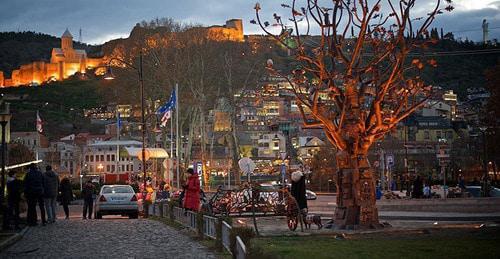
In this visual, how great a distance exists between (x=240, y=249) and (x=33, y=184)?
12815 mm

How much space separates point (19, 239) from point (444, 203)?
18227 millimetres

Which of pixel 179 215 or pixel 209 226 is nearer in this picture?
pixel 209 226

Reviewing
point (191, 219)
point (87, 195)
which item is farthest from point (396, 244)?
point (87, 195)

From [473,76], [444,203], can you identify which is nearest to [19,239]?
[444,203]

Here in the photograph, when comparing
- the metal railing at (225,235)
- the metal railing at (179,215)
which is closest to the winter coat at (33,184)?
the metal railing at (179,215)

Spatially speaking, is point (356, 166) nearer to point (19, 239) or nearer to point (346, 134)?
point (346, 134)

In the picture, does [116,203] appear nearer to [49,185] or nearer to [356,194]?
[49,185]

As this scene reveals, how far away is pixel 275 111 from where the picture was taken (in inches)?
7530

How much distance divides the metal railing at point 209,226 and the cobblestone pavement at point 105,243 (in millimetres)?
407

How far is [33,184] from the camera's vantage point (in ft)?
73.0

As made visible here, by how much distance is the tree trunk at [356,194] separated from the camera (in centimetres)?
2097

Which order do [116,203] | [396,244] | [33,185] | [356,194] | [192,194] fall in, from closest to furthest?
1. [396,244]
2. [356,194]
3. [33,185]
4. [192,194]
5. [116,203]

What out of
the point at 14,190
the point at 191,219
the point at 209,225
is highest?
the point at 14,190

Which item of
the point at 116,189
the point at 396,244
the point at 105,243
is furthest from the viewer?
the point at 116,189
